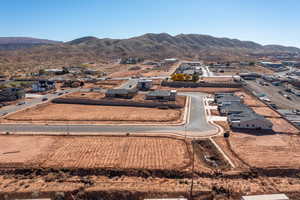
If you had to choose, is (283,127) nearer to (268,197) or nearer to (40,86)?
(268,197)

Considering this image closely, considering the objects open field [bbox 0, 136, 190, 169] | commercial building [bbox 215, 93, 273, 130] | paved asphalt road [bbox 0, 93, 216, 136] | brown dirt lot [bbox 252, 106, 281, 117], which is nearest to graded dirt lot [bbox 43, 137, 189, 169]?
open field [bbox 0, 136, 190, 169]

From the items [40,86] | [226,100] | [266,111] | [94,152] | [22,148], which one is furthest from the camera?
[40,86]

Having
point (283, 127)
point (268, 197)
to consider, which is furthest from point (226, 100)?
point (268, 197)

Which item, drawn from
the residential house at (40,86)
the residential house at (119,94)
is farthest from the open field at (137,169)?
the residential house at (40,86)

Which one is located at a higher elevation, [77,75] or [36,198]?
[77,75]

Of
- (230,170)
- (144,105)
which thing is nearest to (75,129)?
(144,105)

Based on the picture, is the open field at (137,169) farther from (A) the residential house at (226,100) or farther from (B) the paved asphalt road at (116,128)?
(A) the residential house at (226,100)

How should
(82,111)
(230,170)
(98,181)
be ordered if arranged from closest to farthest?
(98,181)
(230,170)
(82,111)

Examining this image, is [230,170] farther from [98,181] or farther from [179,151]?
[98,181]
